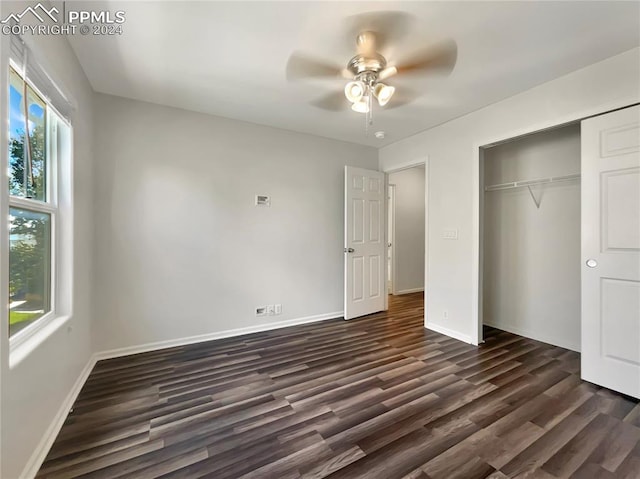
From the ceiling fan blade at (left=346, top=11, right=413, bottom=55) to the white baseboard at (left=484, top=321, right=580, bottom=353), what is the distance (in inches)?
133

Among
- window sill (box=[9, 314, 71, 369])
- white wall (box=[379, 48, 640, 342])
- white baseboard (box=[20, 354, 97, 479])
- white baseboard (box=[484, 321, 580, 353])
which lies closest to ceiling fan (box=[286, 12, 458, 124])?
white wall (box=[379, 48, 640, 342])

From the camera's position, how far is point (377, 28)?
1.83 metres

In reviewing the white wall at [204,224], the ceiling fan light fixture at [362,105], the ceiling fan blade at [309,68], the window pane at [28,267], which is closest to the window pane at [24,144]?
the window pane at [28,267]

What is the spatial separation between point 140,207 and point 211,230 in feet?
2.35

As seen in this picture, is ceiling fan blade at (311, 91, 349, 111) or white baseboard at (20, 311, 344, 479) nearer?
white baseboard at (20, 311, 344, 479)

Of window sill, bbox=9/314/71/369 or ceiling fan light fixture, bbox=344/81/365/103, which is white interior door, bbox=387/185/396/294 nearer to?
ceiling fan light fixture, bbox=344/81/365/103

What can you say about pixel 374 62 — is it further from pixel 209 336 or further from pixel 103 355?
pixel 103 355

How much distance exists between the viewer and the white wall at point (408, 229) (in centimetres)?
577

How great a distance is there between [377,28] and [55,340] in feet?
9.27

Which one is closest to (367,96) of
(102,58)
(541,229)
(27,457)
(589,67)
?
(589,67)

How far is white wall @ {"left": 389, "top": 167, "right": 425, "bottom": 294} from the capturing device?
5.77 m

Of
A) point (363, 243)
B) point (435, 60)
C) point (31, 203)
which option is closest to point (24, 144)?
point (31, 203)

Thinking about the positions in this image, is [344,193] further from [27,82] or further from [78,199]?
[27,82]

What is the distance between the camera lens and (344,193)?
13.2ft
